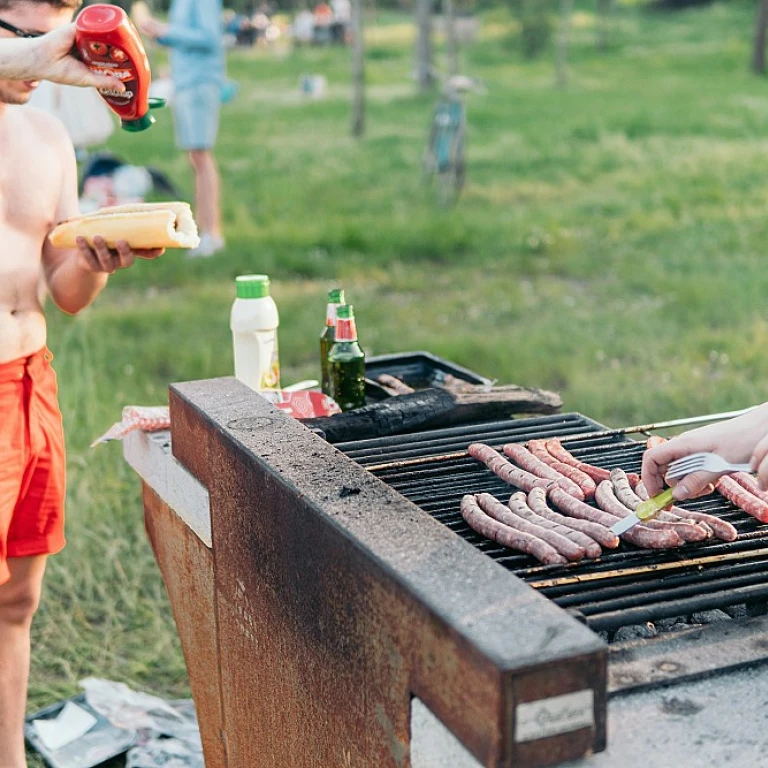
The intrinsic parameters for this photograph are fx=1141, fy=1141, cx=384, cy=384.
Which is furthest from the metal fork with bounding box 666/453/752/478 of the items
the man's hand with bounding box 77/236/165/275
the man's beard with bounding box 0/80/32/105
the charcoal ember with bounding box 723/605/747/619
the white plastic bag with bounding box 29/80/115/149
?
the white plastic bag with bounding box 29/80/115/149

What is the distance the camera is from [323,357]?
11.9 ft

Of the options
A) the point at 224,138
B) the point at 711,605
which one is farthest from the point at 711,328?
the point at 224,138

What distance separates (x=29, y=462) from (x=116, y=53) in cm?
120

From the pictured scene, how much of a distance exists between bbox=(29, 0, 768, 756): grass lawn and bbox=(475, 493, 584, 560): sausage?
2.20 m

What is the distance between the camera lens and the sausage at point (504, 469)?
263 centimetres

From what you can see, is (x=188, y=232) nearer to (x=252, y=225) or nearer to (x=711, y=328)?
(x=711, y=328)

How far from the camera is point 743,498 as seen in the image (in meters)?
2.51

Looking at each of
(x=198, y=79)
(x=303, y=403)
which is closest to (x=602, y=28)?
(x=198, y=79)

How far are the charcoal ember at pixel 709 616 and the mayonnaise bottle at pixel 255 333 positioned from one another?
5.34ft

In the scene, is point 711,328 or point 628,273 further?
point 628,273

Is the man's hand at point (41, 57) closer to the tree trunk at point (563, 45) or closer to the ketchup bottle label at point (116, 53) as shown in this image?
the ketchup bottle label at point (116, 53)

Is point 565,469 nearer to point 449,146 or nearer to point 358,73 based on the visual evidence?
point 449,146

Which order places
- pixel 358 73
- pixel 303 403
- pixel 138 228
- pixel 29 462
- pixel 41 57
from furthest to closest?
pixel 358 73 → pixel 303 403 → pixel 29 462 → pixel 138 228 → pixel 41 57

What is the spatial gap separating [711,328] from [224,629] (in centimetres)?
613
